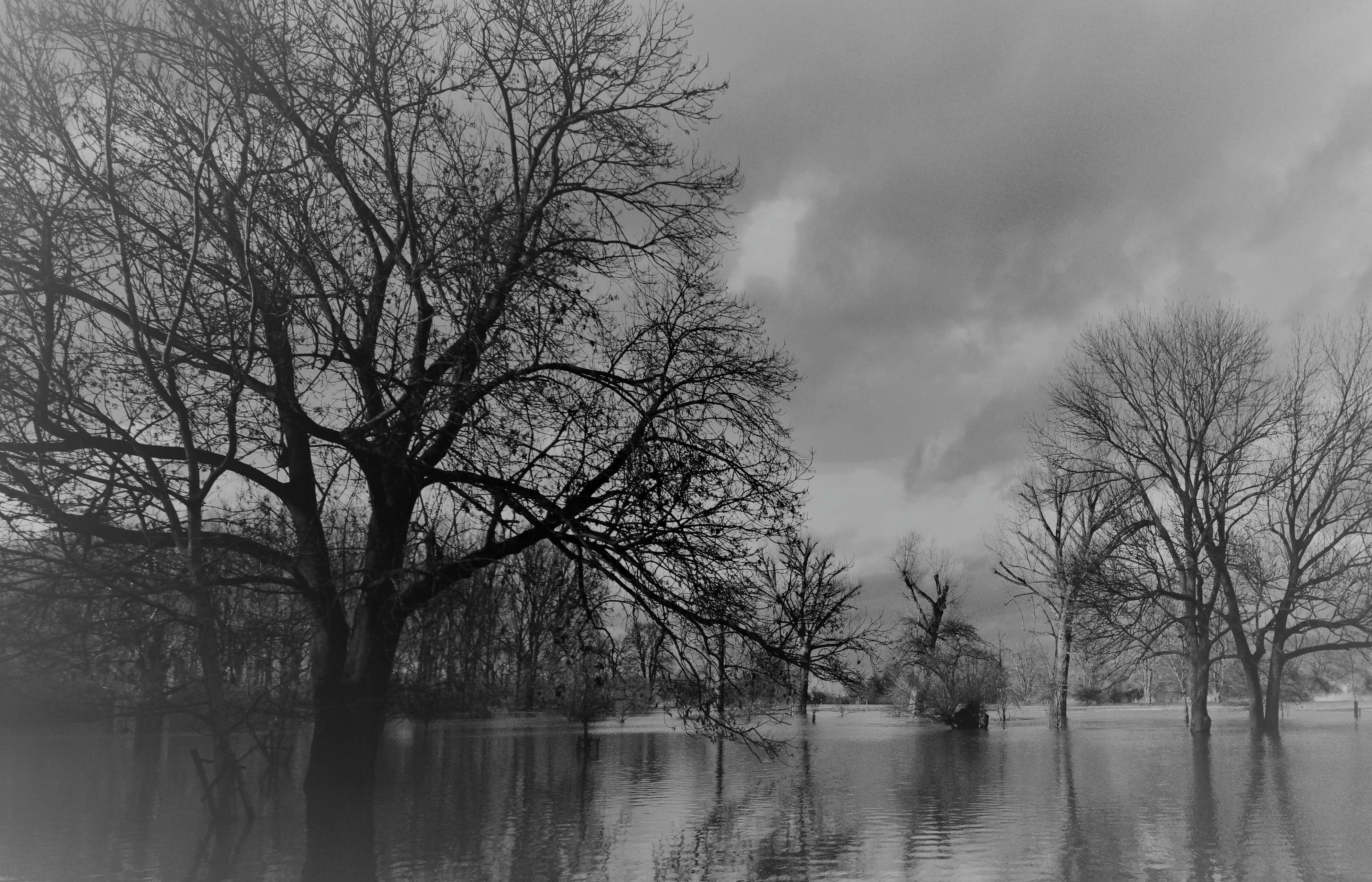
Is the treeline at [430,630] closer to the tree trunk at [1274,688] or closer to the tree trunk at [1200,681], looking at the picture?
the tree trunk at [1200,681]

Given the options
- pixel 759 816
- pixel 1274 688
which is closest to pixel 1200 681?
pixel 1274 688

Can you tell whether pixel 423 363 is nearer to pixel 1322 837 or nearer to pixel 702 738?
pixel 1322 837

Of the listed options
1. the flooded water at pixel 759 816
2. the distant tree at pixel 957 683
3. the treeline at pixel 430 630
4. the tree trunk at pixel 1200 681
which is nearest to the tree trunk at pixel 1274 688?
the tree trunk at pixel 1200 681

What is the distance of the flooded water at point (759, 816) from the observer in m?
12.8

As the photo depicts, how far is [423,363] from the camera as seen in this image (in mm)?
14523

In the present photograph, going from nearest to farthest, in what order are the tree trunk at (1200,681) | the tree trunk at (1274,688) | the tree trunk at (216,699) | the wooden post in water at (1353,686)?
the tree trunk at (216,699), the tree trunk at (1200,681), the tree trunk at (1274,688), the wooden post in water at (1353,686)

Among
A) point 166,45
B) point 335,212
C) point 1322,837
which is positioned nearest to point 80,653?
point 335,212

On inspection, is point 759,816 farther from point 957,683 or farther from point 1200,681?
point 957,683

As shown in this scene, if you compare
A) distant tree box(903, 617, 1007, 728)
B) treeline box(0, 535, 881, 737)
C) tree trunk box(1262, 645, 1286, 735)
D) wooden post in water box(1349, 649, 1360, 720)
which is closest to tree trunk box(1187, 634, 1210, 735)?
tree trunk box(1262, 645, 1286, 735)

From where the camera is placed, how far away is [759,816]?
17.6m

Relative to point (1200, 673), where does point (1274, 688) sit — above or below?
below

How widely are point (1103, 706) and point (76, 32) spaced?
309ft

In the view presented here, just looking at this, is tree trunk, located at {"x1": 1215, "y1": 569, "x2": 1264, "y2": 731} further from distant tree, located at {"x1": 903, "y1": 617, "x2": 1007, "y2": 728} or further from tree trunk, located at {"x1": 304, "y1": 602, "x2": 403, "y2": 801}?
tree trunk, located at {"x1": 304, "y1": 602, "x2": 403, "y2": 801}

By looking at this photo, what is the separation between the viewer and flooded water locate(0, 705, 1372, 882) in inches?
505
